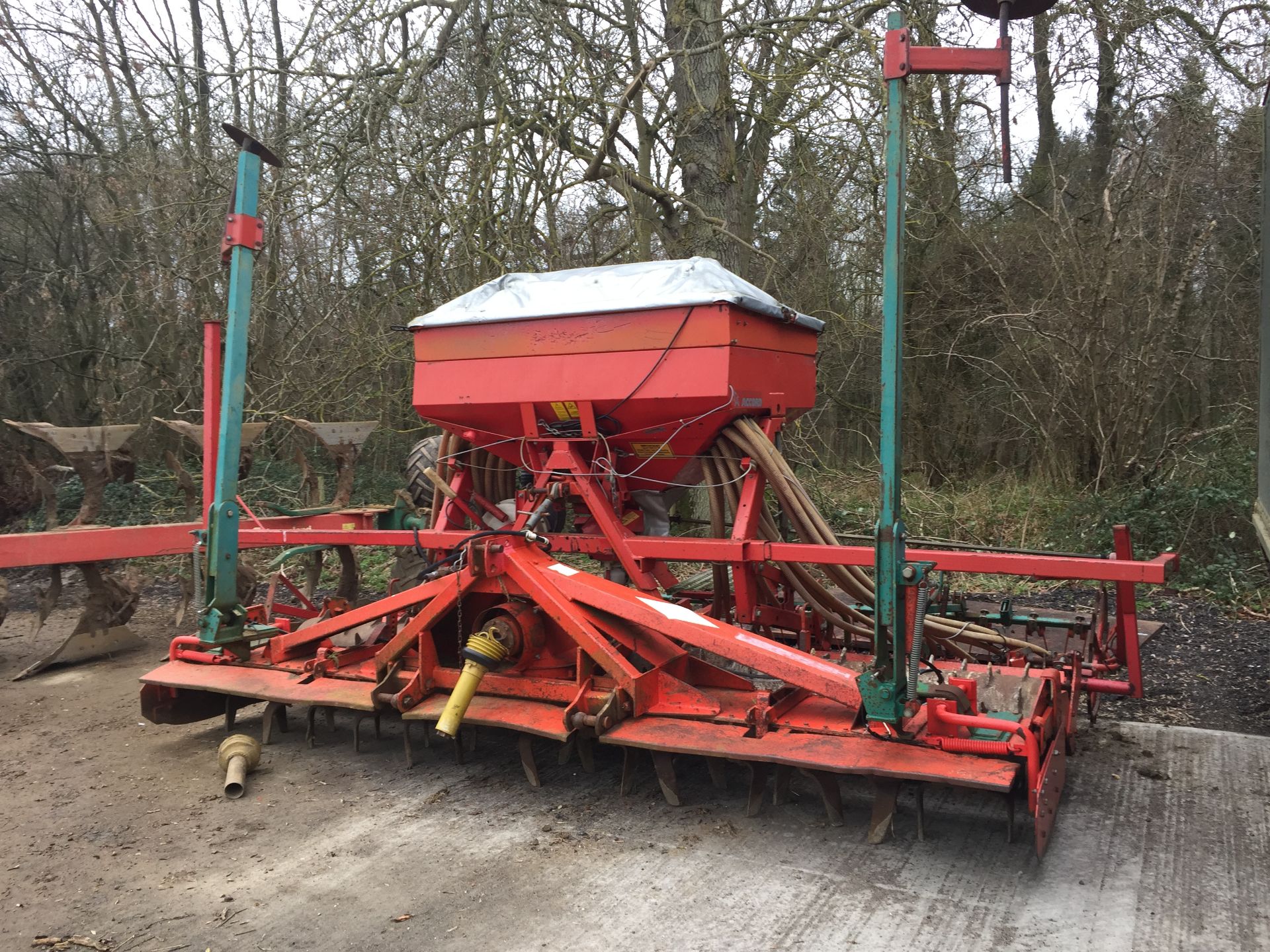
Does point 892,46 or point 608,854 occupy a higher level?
point 892,46

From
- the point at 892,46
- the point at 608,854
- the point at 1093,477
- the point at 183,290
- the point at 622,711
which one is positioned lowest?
the point at 608,854

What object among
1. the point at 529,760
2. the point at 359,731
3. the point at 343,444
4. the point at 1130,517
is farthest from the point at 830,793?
the point at 1130,517

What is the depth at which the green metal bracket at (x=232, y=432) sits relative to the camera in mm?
4059

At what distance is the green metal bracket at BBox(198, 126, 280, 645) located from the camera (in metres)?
4.06

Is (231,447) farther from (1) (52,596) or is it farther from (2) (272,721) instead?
(1) (52,596)

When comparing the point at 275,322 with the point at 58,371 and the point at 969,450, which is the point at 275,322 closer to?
the point at 58,371

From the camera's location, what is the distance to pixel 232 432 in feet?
13.4

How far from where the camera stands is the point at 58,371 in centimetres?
1057

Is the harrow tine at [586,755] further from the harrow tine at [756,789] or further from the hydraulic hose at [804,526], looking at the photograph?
the hydraulic hose at [804,526]

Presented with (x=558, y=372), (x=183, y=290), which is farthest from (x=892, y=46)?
(x=183, y=290)

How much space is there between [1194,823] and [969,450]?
6.80m

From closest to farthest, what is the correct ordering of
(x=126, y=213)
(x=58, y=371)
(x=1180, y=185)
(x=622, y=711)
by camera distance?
(x=622, y=711), (x=1180, y=185), (x=126, y=213), (x=58, y=371)

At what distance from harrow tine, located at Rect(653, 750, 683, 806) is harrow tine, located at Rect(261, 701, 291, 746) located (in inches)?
69.2

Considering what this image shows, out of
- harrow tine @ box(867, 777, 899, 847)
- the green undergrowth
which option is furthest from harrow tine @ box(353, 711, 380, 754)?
the green undergrowth
